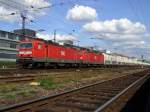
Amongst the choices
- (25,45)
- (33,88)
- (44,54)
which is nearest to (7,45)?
(44,54)

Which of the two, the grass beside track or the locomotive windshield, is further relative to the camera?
the locomotive windshield

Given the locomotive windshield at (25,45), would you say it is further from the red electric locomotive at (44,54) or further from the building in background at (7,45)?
the building in background at (7,45)

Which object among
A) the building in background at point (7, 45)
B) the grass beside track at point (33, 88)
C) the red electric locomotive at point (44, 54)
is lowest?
the grass beside track at point (33, 88)

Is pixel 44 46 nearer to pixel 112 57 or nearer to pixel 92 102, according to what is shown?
pixel 92 102

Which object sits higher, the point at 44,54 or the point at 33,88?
the point at 44,54

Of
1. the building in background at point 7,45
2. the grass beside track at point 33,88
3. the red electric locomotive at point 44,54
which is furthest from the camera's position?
the building in background at point 7,45

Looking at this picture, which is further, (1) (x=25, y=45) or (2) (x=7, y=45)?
(2) (x=7, y=45)

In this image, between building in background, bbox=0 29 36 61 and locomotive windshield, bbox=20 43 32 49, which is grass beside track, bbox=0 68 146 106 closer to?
locomotive windshield, bbox=20 43 32 49

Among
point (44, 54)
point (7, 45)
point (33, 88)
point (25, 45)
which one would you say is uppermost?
point (7, 45)

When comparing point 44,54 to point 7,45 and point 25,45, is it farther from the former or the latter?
point 7,45

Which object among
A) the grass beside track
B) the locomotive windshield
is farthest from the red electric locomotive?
the grass beside track

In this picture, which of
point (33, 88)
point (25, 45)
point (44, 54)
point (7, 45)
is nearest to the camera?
point (33, 88)

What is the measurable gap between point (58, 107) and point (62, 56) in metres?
34.5

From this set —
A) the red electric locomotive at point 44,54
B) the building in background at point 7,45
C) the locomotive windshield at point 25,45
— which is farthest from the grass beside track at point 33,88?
the building in background at point 7,45
